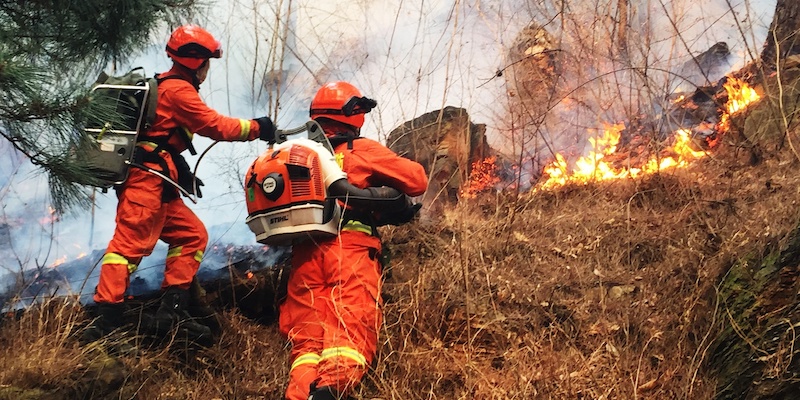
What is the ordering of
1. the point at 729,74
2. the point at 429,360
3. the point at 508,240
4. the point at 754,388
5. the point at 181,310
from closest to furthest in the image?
the point at 754,388 → the point at 429,360 → the point at 181,310 → the point at 508,240 → the point at 729,74

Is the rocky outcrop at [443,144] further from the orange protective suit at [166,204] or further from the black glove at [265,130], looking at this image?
the orange protective suit at [166,204]

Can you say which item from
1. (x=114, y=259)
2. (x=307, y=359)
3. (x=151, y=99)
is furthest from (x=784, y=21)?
(x=114, y=259)

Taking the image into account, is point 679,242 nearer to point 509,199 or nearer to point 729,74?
point 509,199

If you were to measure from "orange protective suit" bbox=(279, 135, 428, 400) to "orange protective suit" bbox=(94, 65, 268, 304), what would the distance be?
2.38 ft

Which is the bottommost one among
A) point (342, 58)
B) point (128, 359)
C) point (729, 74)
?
point (128, 359)

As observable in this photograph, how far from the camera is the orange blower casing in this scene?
2.97 m

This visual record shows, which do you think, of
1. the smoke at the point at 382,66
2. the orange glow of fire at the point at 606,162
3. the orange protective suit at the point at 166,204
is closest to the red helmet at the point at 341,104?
the orange protective suit at the point at 166,204

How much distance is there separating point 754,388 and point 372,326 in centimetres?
165

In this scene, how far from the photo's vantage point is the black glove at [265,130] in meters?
3.63

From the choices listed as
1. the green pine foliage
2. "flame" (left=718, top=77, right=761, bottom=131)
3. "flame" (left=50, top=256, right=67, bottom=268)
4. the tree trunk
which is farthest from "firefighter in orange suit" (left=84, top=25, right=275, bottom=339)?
the tree trunk

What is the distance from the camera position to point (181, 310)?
3.37 metres

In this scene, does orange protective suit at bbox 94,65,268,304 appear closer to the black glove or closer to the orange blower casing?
the black glove

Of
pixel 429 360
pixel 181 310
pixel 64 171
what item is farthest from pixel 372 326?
pixel 64 171

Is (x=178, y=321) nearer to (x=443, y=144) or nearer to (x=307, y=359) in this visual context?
(x=307, y=359)
